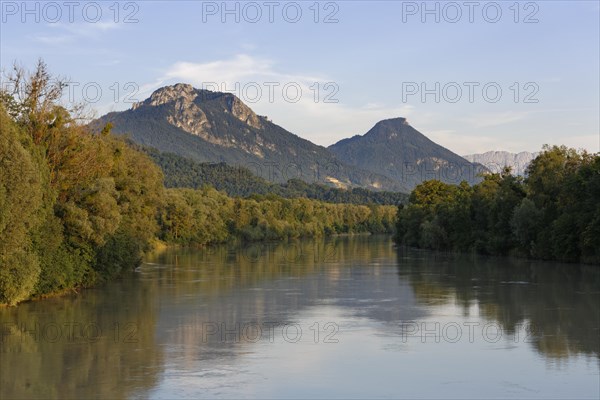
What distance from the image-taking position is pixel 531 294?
4250 cm

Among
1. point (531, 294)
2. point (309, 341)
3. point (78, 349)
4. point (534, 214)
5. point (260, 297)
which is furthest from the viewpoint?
point (534, 214)

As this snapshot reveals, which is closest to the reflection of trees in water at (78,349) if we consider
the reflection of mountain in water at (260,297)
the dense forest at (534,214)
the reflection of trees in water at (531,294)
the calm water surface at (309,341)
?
the calm water surface at (309,341)

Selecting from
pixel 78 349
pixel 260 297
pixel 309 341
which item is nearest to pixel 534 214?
pixel 260 297

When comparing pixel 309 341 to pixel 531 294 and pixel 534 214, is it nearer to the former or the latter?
pixel 531 294

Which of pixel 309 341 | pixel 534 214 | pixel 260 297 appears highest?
pixel 534 214

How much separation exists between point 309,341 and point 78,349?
7888 mm

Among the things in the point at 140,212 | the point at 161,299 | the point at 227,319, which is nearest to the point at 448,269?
the point at 140,212

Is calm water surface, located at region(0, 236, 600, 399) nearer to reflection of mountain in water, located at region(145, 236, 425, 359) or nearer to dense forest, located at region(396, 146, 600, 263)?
reflection of mountain in water, located at region(145, 236, 425, 359)

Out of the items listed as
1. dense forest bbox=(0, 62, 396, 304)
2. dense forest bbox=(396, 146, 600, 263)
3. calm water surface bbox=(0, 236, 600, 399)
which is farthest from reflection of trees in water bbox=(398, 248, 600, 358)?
dense forest bbox=(0, 62, 396, 304)

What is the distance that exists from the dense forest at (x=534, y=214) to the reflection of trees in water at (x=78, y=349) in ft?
132

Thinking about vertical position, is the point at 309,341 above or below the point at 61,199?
below

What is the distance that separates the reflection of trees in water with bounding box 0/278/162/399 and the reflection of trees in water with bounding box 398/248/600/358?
43.3 ft

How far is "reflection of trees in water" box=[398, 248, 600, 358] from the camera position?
27.7m

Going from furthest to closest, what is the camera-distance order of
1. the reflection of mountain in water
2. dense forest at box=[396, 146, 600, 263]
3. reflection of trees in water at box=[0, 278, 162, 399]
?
dense forest at box=[396, 146, 600, 263]
the reflection of mountain in water
reflection of trees in water at box=[0, 278, 162, 399]
